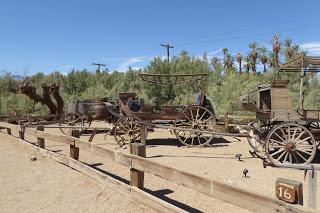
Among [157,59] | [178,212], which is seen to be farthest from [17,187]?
[157,59]

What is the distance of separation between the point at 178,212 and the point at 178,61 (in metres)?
23.0

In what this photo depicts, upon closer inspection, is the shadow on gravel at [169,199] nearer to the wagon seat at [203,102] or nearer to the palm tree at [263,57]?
the wagon seat at [203,102]

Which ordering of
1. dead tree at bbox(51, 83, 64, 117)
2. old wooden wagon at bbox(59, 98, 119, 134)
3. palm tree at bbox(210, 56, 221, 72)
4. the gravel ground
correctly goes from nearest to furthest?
the gravel ground
old wooden wagon at bbox(59, 98, 119, 134)
dead tree at bbox(51, 83, 64, 117)
palm tree at bbox(210, 56, 221, 72)

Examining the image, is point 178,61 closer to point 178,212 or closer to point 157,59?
point 157,59

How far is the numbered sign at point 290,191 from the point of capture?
292 cm

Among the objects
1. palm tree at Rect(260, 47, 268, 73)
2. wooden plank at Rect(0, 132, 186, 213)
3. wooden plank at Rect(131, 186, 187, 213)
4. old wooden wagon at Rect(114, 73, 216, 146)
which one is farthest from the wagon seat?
palm tree at Rect(260, 47, 268, 73)

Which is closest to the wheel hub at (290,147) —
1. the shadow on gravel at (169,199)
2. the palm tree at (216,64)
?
the shadow on gravel at (169,199)

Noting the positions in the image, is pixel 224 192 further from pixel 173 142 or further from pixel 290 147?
pixel 173 142

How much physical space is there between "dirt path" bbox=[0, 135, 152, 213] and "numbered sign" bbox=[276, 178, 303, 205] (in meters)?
2.28

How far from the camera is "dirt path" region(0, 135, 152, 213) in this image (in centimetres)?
517

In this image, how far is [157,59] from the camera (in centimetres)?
2600

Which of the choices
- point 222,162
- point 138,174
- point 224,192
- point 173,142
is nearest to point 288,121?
point 222,162

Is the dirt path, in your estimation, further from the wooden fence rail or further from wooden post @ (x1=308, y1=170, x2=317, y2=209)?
wooden post @ (x1=308, y1=170, x2=317, y2=209)

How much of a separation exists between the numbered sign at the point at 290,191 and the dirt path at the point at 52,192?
228 cm
